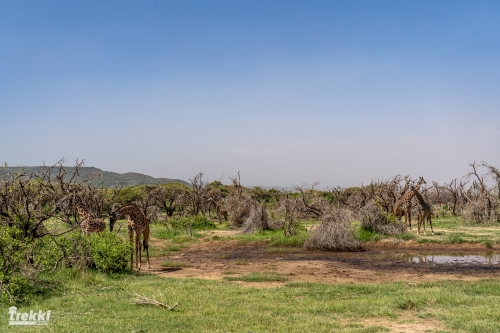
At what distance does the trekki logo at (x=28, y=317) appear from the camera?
8.10m

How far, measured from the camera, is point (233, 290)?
36.8ft

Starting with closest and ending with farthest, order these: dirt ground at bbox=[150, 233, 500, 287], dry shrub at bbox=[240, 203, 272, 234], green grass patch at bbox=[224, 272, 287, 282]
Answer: green grass patch at bbox=[224, 272, 287, 282]
dirt ground at bbox=[150, 233, 500, 287]
dry shrub at bbox=[240, 203, 272, 234]

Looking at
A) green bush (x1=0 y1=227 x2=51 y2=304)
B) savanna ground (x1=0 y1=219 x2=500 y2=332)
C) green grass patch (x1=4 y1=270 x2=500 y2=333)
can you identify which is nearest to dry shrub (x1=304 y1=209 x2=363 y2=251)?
savanna ground (x1=0 y1=219 x2=500 y2=332)

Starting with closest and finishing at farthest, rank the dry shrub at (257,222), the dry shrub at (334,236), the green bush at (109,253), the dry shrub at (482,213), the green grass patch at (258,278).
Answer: the green bush at (109,253), the green grass patch at (258,278), the dry shrub at (334,236), the dry shrub at (257,222), the dry shrub at (482,213)

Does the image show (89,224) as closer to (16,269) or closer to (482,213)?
(16,269)

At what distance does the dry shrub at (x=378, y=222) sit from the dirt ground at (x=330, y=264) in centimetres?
122

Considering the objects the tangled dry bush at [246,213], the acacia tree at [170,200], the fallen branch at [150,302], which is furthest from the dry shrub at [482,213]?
the fallen branch at [150,302]

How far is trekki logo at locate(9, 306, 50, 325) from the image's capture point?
26.6 ft

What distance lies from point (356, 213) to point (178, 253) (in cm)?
922

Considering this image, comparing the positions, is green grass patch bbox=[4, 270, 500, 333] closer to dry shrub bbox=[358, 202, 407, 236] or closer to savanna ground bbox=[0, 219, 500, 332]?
savanna ground bbox=[0, 219, 500, 332]

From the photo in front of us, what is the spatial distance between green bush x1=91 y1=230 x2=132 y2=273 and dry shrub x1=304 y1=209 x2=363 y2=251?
9.43 m

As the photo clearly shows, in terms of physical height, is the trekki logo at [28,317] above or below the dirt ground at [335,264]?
above

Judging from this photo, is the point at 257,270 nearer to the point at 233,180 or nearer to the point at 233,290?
the point at 233,290

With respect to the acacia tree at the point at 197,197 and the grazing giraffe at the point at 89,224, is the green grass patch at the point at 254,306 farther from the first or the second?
the acacia tree at the point at 197,197
